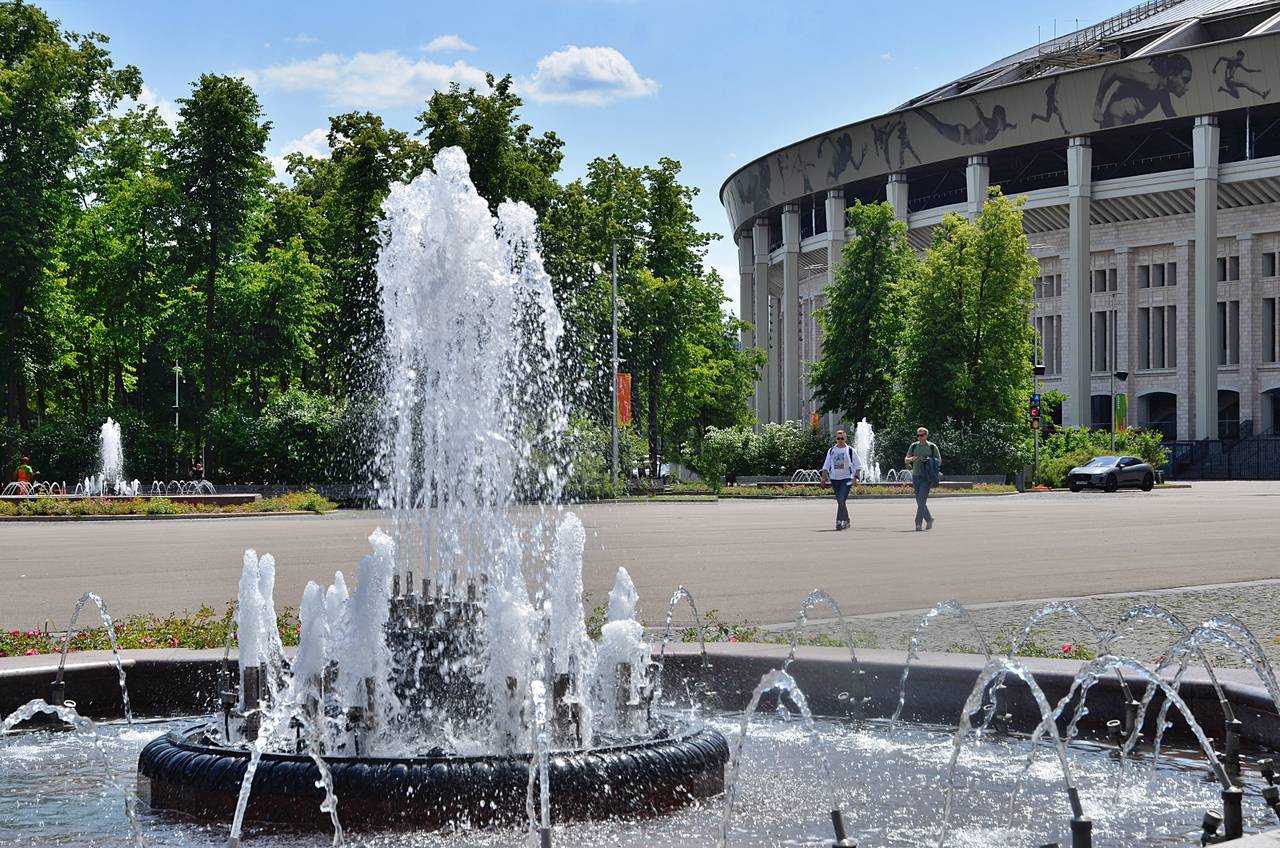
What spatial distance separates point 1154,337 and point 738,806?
2919 inches

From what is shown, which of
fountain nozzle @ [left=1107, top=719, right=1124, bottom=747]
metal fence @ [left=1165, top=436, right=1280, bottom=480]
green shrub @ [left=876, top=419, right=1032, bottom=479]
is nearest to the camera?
fountain nozzle @ [left=1107, top=719, right=1124, bottom=747]

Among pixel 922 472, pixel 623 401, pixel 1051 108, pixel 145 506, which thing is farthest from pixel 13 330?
pixel 1051 108

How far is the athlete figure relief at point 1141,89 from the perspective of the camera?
63.4 meters

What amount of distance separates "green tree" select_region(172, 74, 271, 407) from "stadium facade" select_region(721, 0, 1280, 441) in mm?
35287

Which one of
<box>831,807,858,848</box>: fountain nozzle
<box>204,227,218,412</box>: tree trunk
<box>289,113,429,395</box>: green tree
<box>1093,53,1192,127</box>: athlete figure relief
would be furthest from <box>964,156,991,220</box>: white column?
<box>831,807,858,848</box>: fountain nozzle

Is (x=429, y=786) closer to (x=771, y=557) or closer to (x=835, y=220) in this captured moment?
(x=771, y=557)

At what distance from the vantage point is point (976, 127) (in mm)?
69562

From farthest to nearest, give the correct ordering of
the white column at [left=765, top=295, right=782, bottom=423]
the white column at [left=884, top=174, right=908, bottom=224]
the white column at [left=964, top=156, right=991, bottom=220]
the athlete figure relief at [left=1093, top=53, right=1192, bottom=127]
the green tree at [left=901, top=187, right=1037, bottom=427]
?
the white column at [left=765, top=295, right=782, bottom=423], the white column at [left=884, top=174, right=908, bottom=224], the white column at [left=964, top=156, right=991, bottom=220], the athlete figure relief at [left=1093, top=53, right=1192, bottom=127], the green tree at [left=901, top=187, right=1037, bottom=427]

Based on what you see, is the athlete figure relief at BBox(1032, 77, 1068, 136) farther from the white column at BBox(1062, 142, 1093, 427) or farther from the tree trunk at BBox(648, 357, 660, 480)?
the tree trunk at BBox(648, 357, 660, 480)

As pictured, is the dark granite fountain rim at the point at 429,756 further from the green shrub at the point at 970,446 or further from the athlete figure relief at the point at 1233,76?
the athlete figure relief at the point at 1233,76

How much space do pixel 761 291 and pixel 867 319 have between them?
33.4 m

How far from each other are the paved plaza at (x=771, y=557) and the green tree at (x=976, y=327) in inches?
899

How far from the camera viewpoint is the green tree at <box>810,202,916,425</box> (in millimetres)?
60406

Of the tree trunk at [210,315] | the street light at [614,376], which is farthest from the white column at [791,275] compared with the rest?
the tree trunk at [210,315]
